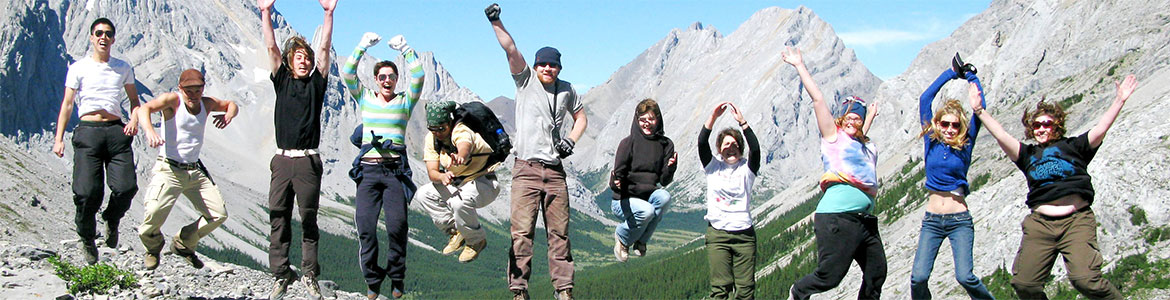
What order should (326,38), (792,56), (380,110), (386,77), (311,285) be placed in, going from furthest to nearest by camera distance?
(380,110) → (386,77) → (311,285) → (792,56) → (326,38)

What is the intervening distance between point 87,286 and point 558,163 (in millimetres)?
7954

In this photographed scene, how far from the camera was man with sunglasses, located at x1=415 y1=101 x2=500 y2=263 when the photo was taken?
44.4 feet

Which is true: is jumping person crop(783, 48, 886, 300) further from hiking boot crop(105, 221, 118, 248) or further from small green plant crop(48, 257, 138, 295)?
hiking boot crop(105, 221, 118, 248)

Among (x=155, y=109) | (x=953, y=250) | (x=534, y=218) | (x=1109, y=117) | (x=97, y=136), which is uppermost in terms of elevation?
(x=1109, y=117)

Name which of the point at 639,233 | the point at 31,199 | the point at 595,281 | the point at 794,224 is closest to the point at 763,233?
the point at 794,224

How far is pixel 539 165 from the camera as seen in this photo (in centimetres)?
1333

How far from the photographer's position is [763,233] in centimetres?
18438

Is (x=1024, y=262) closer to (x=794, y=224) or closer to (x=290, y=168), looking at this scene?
(x=290, y=168)

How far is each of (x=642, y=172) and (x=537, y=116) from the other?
223 centimetres

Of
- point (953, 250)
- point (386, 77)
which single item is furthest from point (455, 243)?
point (953, 250)

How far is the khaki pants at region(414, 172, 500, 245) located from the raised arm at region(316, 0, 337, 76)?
7.88 ft

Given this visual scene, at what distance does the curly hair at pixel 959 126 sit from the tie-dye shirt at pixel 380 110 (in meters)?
7.87

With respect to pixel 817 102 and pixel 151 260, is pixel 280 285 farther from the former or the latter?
pixel 817 102

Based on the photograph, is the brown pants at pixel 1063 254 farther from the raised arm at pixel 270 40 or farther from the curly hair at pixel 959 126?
the raised arm at pixel 270 40
